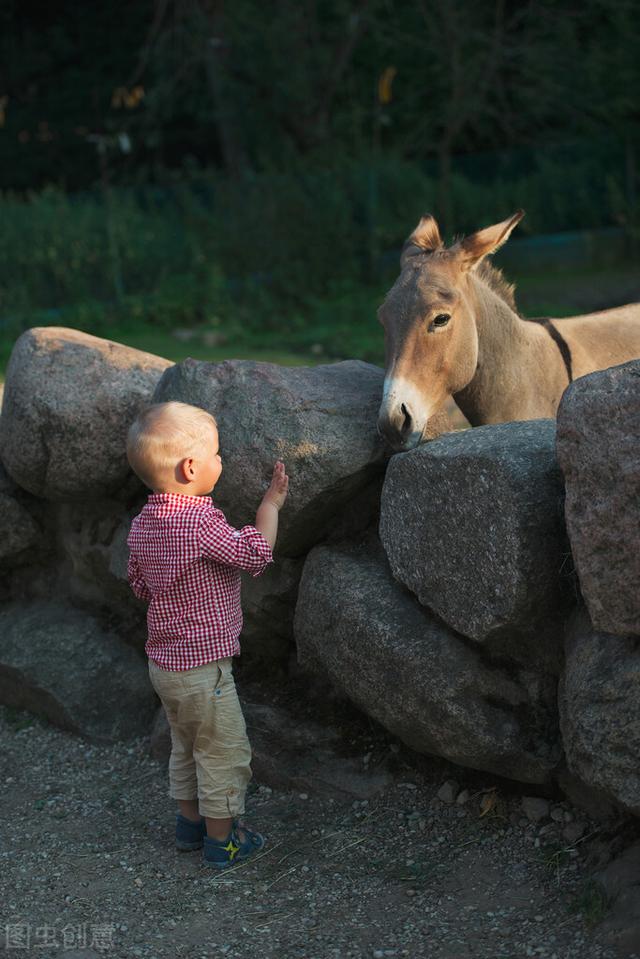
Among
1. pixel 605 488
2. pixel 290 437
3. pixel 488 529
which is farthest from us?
pixel 290 437

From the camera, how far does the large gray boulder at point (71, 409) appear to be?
175 inches

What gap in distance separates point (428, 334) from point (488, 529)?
1040 mm

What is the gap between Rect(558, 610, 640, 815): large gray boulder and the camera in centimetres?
297

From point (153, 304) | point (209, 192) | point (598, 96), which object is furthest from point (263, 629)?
point (598, 96)

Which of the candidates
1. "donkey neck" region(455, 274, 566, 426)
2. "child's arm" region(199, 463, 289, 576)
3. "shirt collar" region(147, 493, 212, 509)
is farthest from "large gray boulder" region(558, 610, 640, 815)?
"donkey neck" region(455, 274, 566, 426)

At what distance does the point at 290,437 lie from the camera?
3812mm

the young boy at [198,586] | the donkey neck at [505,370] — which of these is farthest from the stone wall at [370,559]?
the donkey neck at [505,370]

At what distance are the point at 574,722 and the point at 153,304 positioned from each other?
10.8 metres

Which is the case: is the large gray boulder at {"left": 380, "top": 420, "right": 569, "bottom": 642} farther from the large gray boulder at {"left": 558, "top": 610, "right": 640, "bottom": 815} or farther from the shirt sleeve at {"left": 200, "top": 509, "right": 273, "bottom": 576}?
the shirt sleeve at {"left": 200, "top": 509, "right": 273, "bottom": 576}

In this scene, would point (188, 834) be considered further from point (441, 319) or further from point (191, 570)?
point (441, 319)

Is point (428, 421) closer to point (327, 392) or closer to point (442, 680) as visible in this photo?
point (327, 392)

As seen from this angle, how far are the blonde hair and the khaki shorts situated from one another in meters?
0.63

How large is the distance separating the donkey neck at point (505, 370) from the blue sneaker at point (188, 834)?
6.30 feet

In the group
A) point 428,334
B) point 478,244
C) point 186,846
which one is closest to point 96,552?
point 186,846
